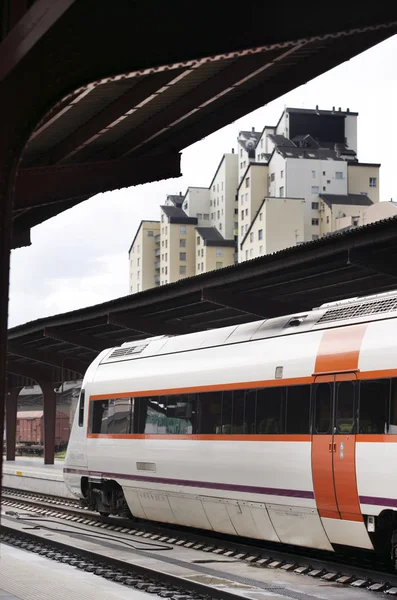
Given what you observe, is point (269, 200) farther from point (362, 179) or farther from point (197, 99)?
point (197, 99)

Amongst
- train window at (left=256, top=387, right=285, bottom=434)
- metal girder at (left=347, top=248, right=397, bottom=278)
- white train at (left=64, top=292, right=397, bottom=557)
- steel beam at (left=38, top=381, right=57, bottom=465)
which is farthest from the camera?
steel beam at (left=38, top=381, right=57, bottom=465)

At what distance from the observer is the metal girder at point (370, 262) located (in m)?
19.1

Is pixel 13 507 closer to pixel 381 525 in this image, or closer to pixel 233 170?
pixel 381 525

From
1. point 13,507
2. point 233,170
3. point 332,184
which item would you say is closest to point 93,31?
point 13,507

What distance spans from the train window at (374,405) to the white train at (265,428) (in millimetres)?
18

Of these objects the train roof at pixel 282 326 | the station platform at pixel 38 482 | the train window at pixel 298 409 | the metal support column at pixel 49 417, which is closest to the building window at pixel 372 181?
the metal support column at pixel 49 417

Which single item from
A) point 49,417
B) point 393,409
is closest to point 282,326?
point 393,409

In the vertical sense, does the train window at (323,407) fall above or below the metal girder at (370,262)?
below

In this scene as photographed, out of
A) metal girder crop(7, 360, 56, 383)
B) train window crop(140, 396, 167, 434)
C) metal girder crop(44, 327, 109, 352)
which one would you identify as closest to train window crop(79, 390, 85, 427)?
train window crop(140, 396, 167, 434)

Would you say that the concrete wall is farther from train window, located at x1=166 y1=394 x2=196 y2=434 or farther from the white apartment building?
train window, located at x1=166 y1=394 x2=196 y2=434

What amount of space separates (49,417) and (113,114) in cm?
→ 3652

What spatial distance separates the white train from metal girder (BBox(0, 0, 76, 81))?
6960 mm

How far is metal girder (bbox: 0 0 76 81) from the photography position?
5105 millimetres

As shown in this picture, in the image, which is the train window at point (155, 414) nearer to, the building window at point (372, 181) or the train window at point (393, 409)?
the train window at point (393, 409)
